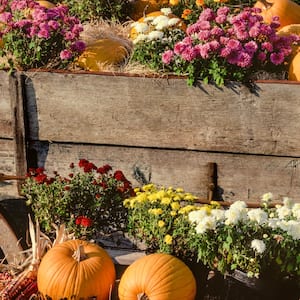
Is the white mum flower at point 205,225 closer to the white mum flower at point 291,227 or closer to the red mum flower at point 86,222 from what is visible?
the white mum flower at point 291,227

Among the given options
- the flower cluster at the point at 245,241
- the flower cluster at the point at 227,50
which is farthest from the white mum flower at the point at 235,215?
the flower cluster at the point at 227,50

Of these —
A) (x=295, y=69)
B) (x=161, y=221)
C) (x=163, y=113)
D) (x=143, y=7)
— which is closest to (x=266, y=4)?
(x=295, y=69)

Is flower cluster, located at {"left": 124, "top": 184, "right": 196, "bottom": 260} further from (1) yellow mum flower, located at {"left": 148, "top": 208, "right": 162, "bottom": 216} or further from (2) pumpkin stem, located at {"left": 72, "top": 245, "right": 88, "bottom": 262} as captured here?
(2) pumpkin stem, located at {"left": 72, "top": 245, "right": 88, "bottom": 262}

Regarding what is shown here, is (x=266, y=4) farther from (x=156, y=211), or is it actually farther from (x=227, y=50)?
(x=156, y=211)

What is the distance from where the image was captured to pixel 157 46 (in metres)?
4.47

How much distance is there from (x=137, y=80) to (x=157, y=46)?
48 cm

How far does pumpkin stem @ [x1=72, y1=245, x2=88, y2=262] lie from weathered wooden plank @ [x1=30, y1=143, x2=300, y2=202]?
0.95 meters

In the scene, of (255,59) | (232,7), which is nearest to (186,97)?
(255,59)

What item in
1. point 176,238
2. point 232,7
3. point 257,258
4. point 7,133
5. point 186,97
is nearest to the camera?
point 257,258

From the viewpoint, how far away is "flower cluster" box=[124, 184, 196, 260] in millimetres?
3494

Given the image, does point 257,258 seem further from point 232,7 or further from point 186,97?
point 232,7

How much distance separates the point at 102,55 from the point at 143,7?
1.29 meters

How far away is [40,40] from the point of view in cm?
440

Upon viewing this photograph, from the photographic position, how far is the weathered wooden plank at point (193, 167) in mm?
4117
